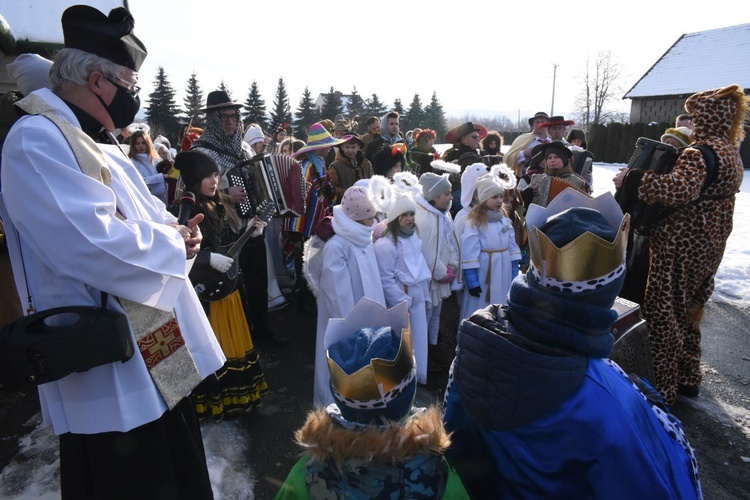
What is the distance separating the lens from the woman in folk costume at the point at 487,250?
4531mm

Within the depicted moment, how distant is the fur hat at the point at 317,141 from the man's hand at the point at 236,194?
2281 mm

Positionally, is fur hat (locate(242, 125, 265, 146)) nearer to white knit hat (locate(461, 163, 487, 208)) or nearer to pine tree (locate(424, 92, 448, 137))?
white knit hat (locate(461, 163, 487, 208))

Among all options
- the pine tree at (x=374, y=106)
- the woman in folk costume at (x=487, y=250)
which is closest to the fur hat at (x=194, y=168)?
the woman in folk costume at (x=487, y=250)

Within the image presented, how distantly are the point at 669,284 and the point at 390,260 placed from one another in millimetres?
2320

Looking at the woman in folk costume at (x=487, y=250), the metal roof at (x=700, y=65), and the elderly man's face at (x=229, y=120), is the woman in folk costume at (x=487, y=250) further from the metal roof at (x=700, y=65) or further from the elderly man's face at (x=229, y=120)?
the metal roof at (x=700, y=65)

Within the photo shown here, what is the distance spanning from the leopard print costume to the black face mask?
367 cm

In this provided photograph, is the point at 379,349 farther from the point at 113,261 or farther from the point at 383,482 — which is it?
the point at 113,261

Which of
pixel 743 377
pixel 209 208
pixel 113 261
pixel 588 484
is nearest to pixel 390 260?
pixel 209 208

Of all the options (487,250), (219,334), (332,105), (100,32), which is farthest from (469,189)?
(332,105)

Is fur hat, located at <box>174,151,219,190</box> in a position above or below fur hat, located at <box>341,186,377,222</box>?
above

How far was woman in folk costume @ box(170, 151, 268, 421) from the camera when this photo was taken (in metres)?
3.67

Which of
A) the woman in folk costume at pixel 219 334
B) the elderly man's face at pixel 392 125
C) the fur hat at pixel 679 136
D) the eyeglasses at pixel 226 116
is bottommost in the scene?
the woman in folk costume at pixel 219 334

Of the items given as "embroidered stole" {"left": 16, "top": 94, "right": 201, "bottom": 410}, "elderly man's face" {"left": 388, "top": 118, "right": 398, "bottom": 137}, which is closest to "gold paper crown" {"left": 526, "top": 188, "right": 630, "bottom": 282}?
"embroidered stole" {"left": 16, "top": 94, "right": 201, "bottom": 410}

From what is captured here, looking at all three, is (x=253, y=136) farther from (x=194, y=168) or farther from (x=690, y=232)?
(x=690, y=232)
